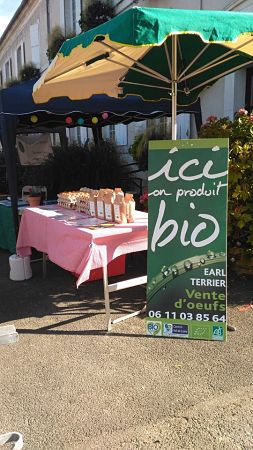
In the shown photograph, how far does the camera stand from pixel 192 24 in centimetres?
273

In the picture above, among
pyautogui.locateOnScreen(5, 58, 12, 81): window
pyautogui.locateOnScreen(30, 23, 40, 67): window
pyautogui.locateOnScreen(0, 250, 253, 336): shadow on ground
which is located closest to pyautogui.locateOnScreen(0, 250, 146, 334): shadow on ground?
pyautogui.locateOnScreen(0, 250, 253, 336): shadow on ground

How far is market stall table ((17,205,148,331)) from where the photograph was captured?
3.47 metres

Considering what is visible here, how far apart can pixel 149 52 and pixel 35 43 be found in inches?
570

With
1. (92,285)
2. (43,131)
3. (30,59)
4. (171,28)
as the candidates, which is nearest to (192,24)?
(171,28)

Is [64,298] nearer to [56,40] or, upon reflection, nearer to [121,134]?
[121,134]

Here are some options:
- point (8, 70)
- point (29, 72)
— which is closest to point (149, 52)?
point (29, 72)

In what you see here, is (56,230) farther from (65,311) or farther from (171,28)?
(171,28)

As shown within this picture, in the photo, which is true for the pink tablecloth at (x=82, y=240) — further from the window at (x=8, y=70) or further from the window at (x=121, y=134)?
the window at (x=8, y=70)

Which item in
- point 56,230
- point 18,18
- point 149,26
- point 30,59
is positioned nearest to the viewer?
point 149,26

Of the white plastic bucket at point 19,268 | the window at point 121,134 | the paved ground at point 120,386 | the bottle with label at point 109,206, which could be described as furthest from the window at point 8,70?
the paved ground at point 120,386

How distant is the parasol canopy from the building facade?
1456 mm

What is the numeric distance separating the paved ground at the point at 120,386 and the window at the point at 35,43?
15.3 metres

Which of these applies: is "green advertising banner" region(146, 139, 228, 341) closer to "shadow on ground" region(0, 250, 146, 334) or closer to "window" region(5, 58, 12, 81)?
"shadow on ground" region(0, 250, 146, 334)

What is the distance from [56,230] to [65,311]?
0.81 metres
